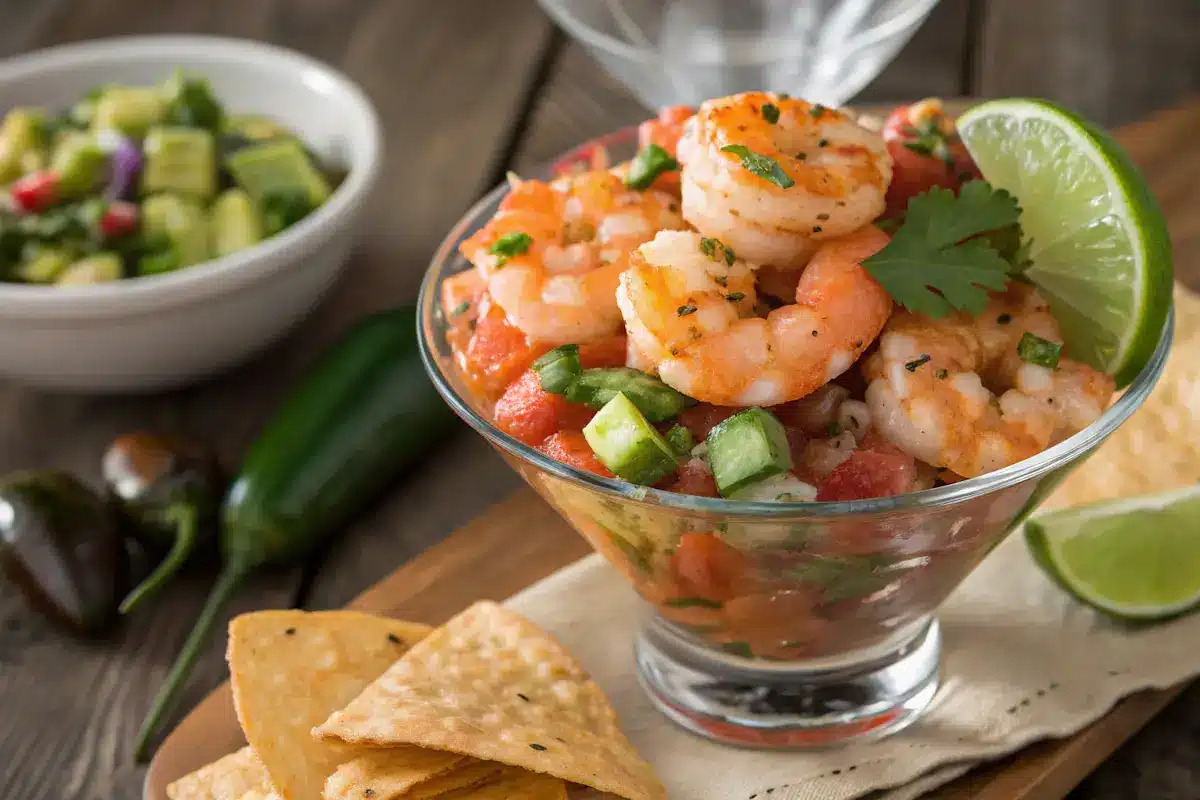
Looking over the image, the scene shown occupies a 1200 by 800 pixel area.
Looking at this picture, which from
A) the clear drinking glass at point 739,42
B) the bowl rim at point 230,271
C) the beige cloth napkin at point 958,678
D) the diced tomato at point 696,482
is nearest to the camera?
the diced tomato at point 696,482

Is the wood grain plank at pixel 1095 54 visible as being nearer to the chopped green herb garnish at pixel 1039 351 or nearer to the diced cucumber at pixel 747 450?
the chopped green herb garnish at pixel 1039 351

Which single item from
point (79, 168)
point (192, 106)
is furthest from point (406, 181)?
point (79, 168)

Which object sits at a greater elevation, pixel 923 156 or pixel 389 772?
pixel 923 156

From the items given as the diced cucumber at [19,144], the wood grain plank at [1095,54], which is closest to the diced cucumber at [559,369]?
the diced cucumber at [19,144]

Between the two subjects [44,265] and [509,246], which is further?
[44,265]

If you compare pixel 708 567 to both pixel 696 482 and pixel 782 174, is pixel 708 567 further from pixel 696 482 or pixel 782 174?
Answer: pixel 782 174

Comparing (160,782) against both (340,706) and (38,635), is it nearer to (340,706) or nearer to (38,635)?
(340,706)

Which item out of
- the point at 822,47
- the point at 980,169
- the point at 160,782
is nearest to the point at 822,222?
the point at 980,169
